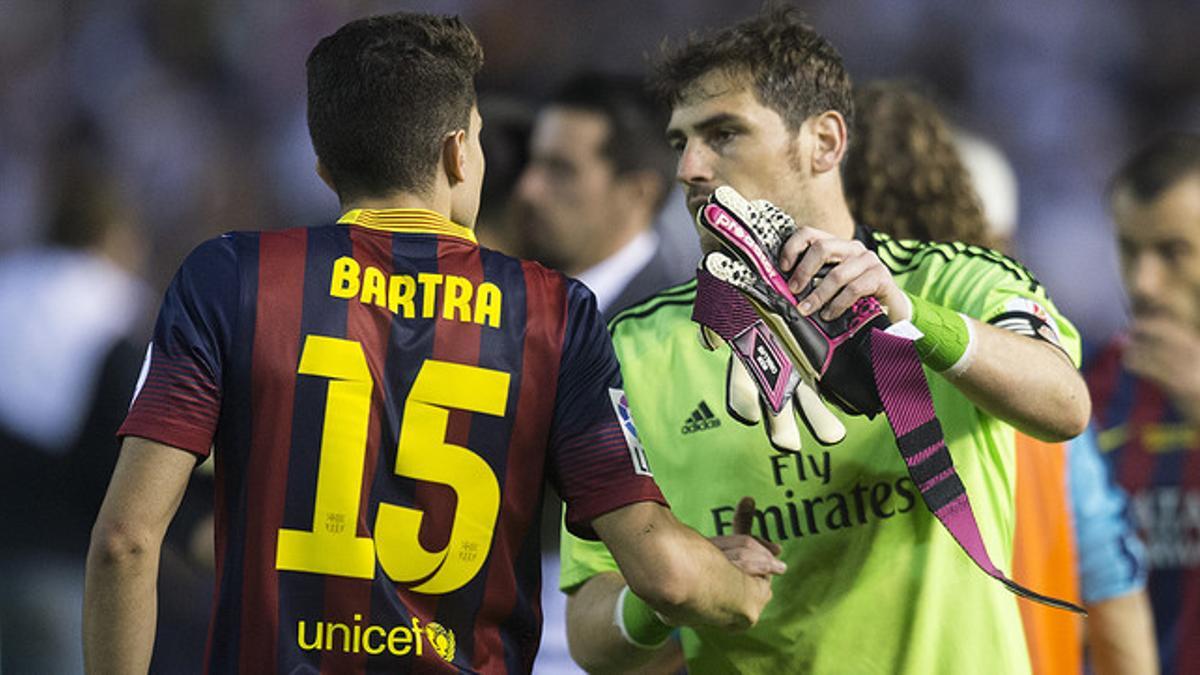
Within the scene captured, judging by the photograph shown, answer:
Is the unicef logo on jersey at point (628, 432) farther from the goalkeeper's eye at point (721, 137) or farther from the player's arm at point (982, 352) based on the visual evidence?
the goalkeeper's eye at point (721, 137)

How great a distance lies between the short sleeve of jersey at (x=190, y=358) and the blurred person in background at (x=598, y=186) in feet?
10.1

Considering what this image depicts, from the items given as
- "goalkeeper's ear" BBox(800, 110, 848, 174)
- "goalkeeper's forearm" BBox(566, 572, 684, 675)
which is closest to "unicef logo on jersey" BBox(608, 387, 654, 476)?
"goalkeeper's forearm" BBox(566, 572, 684, 675)

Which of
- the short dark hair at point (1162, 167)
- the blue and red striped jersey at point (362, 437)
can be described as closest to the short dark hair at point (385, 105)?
the blue and red striped jersey at point (362, 437)

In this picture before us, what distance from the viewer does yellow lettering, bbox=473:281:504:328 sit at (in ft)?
8.84

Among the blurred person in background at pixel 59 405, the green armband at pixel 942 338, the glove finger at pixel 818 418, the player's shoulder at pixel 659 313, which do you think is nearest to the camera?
the green armband at pixel 942 338

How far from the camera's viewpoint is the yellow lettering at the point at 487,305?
270cm

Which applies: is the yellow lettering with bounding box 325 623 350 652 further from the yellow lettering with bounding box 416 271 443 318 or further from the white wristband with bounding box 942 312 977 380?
the white wristband with bounding box 942 312 977 380

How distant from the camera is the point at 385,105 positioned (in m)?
2.79

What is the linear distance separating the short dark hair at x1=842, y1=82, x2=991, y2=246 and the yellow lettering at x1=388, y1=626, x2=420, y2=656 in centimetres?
236

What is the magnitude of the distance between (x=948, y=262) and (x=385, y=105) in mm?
1219

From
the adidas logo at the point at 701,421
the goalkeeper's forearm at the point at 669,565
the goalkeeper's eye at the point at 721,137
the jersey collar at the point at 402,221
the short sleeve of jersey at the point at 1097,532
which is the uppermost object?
the goalkeeper's eye at the point at 721,137

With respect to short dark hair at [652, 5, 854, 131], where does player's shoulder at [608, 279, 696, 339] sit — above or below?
below

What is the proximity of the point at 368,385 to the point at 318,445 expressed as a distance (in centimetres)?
11

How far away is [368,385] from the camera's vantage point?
104 inches
